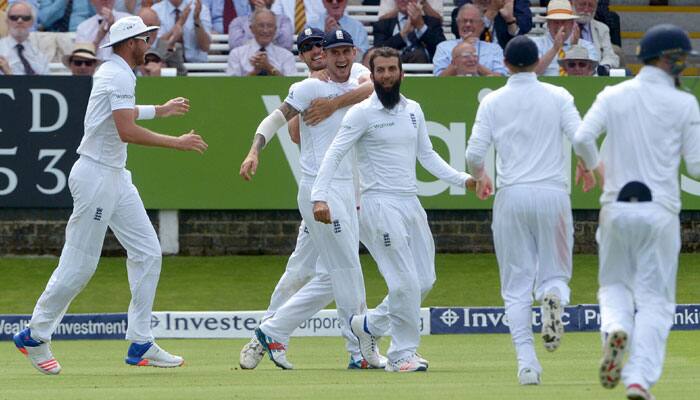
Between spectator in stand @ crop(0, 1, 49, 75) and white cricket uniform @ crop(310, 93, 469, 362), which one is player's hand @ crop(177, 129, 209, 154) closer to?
white cricket uniform @ crop(310, 93, 469, 362)

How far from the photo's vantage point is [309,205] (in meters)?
9.76

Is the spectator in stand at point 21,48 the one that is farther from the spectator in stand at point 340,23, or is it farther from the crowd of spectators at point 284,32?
the spectator in stand at point 340,23

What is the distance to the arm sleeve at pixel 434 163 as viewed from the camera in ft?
30.9

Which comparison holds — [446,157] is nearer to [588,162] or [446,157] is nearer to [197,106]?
[197,106]

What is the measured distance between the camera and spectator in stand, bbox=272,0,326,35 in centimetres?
1664

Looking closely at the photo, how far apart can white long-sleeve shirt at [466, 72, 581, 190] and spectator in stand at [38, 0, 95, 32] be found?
906cm

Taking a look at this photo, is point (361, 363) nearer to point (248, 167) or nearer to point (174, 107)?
point (248, 167)

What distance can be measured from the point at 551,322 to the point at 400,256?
1430mm

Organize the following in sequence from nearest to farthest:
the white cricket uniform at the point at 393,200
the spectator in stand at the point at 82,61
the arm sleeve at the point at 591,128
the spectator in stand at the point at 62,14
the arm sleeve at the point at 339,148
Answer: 1. the arm sleeve at the point at 591,128
2. the arm sleeve at the point at 339,148
3. the white cricket uniform at the point at 393,200
4. the spectator in stand at the point at 82,61
5. the spectator in stand at the point at 62,14

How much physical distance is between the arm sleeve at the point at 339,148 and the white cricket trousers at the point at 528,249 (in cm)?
117

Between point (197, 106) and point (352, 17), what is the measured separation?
8.66ft

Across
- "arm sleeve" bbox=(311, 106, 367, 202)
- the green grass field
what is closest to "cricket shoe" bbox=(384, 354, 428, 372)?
the green grass field

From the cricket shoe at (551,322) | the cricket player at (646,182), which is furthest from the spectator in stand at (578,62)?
the cricket player at (646,182)

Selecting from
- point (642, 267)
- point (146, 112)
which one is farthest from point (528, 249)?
point (146, 112)
